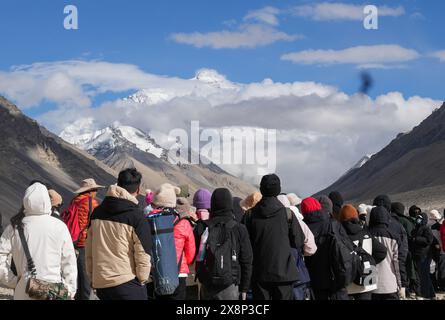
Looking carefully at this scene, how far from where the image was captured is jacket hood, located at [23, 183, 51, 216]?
23.2 feet

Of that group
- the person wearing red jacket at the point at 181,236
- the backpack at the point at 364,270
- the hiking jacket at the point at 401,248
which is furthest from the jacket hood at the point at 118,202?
the hiking jacket at the point at 401,248

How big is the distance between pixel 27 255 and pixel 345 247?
13.3ft

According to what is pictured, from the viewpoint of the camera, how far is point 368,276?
9430 mm

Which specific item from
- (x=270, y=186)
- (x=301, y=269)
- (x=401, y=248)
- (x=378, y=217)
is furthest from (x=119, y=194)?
(x=401, y=248)

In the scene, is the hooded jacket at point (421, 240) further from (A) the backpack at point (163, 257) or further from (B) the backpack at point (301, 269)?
(A) the backpack at point (163, 257)

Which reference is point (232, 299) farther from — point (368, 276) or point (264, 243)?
point (368, 276)

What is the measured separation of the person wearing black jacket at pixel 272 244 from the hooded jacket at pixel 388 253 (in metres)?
2.24

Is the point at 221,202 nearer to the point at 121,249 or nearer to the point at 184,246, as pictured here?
the point at 184,246

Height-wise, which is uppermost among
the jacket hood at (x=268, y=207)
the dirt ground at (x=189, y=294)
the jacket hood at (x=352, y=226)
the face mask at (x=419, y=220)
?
the jacket hood at (x=268, y=207)

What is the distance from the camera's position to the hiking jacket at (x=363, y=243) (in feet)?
31.2

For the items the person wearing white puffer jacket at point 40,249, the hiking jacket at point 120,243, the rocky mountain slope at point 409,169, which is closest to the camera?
the person wearing white puffer jacket at point 40,249

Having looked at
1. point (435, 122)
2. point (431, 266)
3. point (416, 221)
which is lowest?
point (431, 266)
